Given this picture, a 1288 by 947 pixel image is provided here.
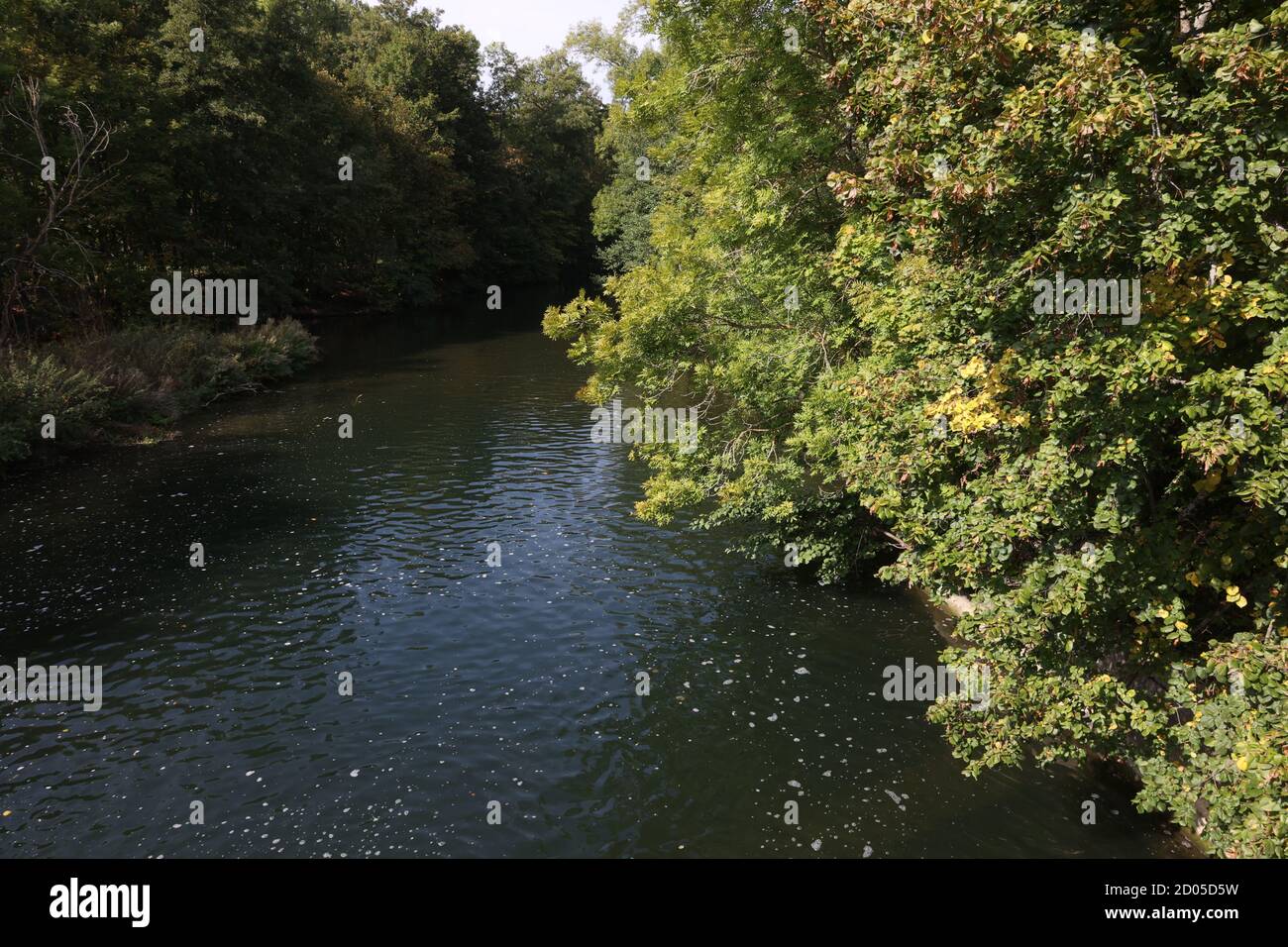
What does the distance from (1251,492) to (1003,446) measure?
2.36 meters

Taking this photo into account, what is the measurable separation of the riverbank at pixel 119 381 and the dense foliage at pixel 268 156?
3406 mm

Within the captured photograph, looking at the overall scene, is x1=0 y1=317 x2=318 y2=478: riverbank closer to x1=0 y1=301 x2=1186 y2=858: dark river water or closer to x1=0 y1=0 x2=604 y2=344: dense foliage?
x1=0 y1=301 x2=1186 y2=858: dark river water

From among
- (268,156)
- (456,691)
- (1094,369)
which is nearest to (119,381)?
(456,691)

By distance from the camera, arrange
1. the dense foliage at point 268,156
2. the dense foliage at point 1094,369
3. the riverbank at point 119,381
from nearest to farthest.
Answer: the dense foliage at point 1094,369, the riverbank at point 119,381, the dense foliage at point 268,156

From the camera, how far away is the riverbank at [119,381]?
25438mm

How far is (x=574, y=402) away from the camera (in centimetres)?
3725

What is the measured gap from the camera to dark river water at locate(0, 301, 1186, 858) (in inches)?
419

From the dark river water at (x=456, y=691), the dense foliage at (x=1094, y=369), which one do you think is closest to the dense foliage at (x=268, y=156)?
the dark river water at (x=456, y=691)

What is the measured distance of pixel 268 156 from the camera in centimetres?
4947

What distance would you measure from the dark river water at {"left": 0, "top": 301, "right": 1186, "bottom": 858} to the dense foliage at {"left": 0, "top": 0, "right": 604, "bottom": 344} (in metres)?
16.8

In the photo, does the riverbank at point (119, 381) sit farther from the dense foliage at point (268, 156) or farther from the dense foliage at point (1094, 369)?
the dense foliage at point (1094, 369)

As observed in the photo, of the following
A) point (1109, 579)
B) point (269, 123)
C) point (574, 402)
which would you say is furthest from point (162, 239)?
point (1109, 579)
